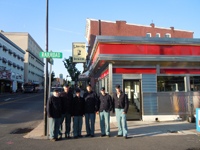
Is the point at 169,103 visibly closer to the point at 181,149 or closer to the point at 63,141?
the point at 181,149

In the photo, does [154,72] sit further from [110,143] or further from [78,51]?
[78,51]

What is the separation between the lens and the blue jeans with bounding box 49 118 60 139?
19.5ft

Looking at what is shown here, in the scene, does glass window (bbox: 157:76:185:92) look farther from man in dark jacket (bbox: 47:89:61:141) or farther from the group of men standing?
man in dark jacket (bbox: 47:89:61:141)

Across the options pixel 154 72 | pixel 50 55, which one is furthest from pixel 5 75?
pixel 154 72

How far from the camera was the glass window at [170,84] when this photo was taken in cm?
964

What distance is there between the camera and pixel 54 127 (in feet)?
19.6

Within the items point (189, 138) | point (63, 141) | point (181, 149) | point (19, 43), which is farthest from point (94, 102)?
point (19, 43)

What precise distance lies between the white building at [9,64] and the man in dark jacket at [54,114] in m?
39.1

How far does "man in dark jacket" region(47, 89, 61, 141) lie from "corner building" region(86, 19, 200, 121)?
11.7 ft

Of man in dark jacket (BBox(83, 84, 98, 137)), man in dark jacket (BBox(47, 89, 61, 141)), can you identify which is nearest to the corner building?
→ man in dark jacket (BBox(83, 84, 98, 137))

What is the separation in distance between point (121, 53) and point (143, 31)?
2618 centimetres

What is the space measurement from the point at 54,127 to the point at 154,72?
6.15 metres

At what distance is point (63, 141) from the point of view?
19.5 ft

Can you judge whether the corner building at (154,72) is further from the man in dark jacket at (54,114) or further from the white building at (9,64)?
the white building at (9,64)
